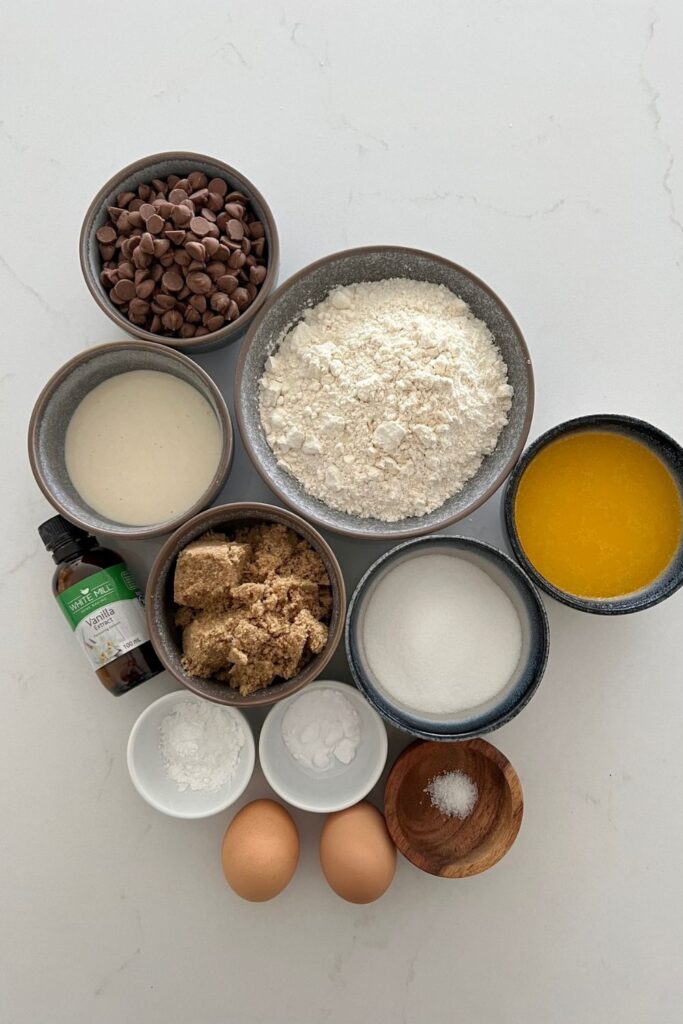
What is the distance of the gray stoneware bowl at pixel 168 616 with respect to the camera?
1.14 m

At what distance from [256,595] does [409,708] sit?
1.19 feet

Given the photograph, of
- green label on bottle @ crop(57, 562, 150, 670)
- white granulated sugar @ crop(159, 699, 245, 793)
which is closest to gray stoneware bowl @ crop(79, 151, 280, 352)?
green label on bottle @ crop(57, 562, 150, 670)

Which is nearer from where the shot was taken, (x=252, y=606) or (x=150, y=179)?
(x=252, y=606)

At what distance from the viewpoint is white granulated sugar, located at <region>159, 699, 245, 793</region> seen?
127cm

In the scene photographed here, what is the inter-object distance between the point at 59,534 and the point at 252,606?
1.38ft

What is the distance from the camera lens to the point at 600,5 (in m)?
1.44

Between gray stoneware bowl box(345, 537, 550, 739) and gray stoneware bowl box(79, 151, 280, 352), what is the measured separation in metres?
0.50

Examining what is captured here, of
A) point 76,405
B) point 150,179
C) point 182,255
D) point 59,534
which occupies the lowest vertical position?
point 59,534

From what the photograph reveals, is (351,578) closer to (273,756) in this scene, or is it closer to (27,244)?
(273,756)

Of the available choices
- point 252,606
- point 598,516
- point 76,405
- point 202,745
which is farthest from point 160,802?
point 598,516

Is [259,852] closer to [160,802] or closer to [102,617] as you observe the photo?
[160,802]

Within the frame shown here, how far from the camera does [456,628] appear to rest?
126cm

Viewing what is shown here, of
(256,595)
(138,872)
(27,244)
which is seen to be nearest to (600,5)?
(27,244)

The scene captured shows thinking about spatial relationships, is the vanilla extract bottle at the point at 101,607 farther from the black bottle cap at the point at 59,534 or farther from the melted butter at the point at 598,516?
the melted butter at the point at 598,516
